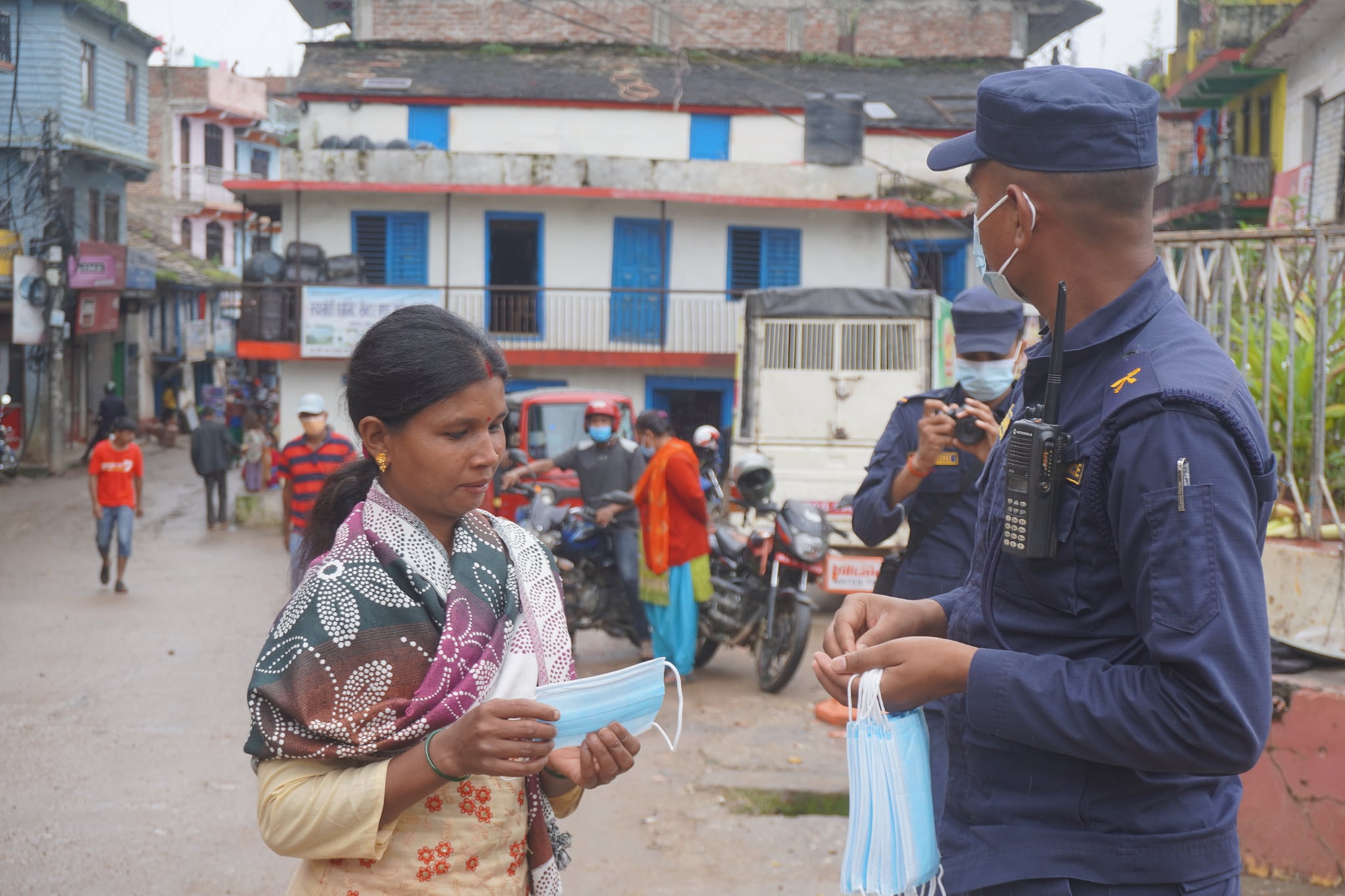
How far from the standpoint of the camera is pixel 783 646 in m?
8.27

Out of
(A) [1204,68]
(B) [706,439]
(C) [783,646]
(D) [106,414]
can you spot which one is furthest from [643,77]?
Result: (C) [783,646]

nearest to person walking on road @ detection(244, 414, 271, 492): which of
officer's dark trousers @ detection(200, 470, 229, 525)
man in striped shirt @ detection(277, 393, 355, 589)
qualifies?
officer's dark trousers @ detection(200, 470, 229, 525)

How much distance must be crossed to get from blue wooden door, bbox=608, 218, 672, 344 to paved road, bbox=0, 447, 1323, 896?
41.0ft

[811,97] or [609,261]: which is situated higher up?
[811,97]

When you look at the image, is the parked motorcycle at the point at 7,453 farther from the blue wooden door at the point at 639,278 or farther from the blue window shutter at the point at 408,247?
the blue wooden door at the point at 639,278

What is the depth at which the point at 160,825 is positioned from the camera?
5.47 meters

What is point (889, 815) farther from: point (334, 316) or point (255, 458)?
point (255, 458)

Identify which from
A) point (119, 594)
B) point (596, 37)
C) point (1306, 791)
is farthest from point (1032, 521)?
point (596, 37)

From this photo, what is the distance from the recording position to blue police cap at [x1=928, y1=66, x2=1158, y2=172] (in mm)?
1733

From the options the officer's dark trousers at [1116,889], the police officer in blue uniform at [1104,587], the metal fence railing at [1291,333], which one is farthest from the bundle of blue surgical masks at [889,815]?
the metal fence railing at [1291,333]

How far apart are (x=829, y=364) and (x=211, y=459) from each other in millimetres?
9118

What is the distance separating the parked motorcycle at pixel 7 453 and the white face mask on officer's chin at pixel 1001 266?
20.5 meters

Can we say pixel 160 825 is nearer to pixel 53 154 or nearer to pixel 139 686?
pixel 139 686

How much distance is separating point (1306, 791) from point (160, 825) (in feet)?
14.9
